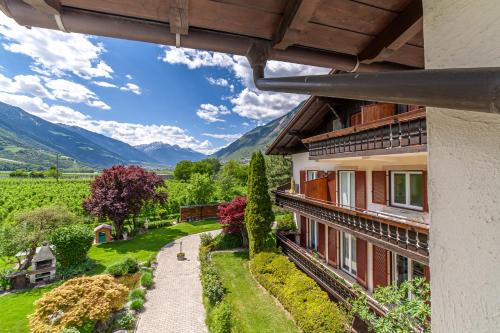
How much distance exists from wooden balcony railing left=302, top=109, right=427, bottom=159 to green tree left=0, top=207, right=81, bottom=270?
1626 centimetres

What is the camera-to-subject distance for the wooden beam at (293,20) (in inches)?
65.6

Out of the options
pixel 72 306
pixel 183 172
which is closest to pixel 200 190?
pixel 72 306

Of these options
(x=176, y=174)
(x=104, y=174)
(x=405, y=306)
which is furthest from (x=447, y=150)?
(x=176, y=174)

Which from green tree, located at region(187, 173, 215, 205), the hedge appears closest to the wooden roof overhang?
the hedge

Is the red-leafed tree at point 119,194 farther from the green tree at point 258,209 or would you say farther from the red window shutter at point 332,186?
the red window shutter at point 332,186

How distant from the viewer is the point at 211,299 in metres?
11.2

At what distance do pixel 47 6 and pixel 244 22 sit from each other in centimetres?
125

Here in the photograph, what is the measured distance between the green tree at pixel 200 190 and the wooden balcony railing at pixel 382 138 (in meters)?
21.8

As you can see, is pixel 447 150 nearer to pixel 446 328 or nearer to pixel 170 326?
pixel 446 328

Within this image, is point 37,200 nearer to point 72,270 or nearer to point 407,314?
point 72,270

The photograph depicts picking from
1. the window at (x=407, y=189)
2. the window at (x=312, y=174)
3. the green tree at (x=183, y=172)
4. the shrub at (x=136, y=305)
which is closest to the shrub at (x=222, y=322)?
the shrub at (x=136, y=305)

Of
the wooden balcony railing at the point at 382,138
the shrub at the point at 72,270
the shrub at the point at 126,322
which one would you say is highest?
the wooden balcony railing at the point at 382,138

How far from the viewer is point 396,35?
197 centimetres

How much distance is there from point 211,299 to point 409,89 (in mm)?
12243
